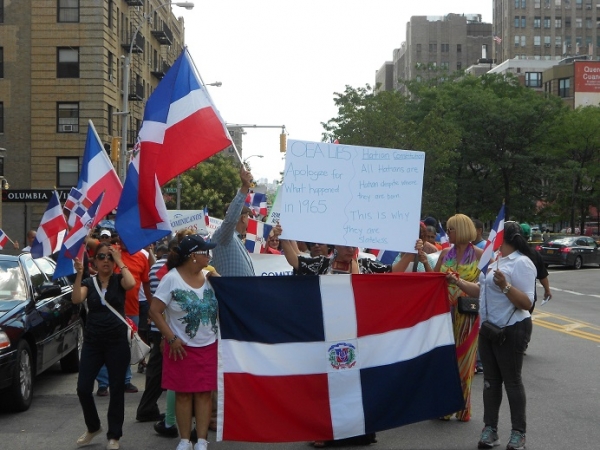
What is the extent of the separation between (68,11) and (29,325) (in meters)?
39.2

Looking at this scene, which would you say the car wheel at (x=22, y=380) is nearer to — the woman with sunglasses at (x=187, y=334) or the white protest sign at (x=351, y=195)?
the woman with sunglasses at (x=187, y=334)

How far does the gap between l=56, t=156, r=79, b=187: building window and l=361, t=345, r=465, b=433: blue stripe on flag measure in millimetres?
40522

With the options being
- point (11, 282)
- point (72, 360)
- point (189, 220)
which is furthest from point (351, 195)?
point (189, 220)

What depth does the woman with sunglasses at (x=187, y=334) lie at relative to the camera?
247 inches

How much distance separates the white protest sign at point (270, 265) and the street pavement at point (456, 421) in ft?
6.68

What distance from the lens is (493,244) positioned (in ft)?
24.3

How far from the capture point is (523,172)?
55438 mm

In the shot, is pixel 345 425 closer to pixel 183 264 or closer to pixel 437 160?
pixel 183 264

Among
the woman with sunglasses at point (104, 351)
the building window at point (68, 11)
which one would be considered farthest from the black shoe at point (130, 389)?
the building window at point (68, 11)

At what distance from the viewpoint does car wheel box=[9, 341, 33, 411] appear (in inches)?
329

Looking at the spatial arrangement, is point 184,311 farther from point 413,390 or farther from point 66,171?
point 66,171

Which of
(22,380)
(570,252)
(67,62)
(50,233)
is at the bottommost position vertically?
(570,252)

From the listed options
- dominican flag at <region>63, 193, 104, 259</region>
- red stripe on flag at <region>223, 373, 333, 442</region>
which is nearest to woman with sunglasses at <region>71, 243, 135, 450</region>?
dominican flag at <region>63, 193, 104, 259</region>

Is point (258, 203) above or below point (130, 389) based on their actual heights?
above
